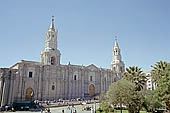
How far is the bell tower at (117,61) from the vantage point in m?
50.0

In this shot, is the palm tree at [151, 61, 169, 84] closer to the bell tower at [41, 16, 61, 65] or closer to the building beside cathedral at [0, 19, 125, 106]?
the building beside cathedral at [0, 19, 125, 106]

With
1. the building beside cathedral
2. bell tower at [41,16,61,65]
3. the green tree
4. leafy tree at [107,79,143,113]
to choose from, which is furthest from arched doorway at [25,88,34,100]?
the green tree

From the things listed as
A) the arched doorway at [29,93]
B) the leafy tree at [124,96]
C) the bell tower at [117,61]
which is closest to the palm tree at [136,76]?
the leafy tree at [124,96]

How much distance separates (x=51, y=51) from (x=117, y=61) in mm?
21184

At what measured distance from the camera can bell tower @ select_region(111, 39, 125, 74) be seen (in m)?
50.0

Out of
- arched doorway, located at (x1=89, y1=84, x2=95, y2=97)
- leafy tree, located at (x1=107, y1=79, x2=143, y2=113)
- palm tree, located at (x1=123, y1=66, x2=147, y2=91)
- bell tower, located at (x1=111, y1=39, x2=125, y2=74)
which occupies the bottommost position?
arched doorway, located at (x1=89, y1=84, x2=95, y2=97)

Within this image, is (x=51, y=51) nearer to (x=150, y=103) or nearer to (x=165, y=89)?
(x=150, y=103)

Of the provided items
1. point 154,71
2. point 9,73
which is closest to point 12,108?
point 9,73

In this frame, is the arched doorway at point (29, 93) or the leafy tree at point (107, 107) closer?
the leafy tree at point (107, 107)

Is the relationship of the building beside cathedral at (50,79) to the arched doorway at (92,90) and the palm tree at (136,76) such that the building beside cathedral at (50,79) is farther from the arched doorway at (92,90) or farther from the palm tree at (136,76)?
the palm tree at (136,76)

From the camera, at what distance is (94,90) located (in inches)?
1766

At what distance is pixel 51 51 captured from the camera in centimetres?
3797

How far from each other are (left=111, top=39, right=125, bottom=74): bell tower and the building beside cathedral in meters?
3.70

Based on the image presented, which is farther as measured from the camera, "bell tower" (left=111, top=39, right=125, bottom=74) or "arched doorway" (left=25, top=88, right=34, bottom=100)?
"bell tower" (left=111, top=39, right=125, bottom=74)
